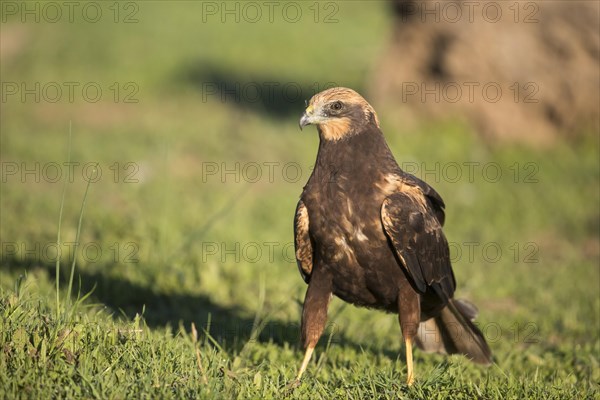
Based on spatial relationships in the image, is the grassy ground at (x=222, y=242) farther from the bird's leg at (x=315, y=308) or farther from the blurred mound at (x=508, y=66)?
the blurred mound at (x=508, y=66)

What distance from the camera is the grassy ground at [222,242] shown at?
4.60 meters

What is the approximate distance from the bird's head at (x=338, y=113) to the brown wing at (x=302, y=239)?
1.68ft

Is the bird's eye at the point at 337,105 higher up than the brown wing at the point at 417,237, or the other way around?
the bird's eye at the point at 337,105

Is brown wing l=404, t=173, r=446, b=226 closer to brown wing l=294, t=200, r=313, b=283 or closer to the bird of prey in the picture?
the bird of prey

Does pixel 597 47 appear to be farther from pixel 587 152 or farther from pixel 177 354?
pixel 177 354

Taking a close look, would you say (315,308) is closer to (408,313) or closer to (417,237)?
(408,313)

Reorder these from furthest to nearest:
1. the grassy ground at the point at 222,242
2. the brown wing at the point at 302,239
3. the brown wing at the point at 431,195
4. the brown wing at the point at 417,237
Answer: the brown wing at the point at 431,195 < the brown wing at the point at 302,239 < the brown wing at the point at 417,237 < the grassy ground at the point at 222,242

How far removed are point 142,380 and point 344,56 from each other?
548 inches

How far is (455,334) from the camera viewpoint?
574 cm

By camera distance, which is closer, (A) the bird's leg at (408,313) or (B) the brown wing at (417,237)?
(B) the brown wing at (417,237)

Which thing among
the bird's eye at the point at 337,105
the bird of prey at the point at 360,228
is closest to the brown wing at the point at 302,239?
the bird of prey at the point at 360,228

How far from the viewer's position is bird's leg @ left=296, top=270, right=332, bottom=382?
5094mm

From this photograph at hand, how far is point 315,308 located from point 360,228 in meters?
0.61

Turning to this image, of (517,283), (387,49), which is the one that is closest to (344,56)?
(387,49)
